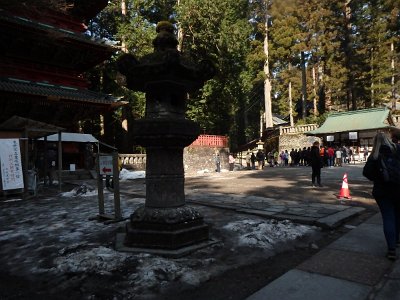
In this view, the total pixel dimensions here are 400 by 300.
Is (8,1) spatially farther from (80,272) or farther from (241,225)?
(241,225)

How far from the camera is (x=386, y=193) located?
4477 millimetres

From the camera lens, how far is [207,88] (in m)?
27.7

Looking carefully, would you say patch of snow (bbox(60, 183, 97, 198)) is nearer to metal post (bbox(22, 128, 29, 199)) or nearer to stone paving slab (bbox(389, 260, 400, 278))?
metal post (bbox(22, 128, 29, 199))

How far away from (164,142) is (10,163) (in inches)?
304

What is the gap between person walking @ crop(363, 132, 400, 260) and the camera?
440 centimetres

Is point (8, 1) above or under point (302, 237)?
above

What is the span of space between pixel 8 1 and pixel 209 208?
19.5 feet

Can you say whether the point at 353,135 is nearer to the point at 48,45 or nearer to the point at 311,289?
the point at 48,45

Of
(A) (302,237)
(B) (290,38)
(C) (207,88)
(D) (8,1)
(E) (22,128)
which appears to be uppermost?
(B) (290,38)

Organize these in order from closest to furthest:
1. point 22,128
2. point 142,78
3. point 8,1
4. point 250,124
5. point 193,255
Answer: point 193,255 → point 142,78 → point 8,1 → point 22,128 → point 250,124

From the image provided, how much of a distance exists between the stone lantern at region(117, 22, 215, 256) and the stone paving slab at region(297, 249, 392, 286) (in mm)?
1616

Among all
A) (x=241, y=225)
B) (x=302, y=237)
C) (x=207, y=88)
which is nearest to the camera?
(x=302, y=237)

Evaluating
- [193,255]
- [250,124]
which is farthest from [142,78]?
[250,124]

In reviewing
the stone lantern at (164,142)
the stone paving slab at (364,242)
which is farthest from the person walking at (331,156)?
the stone lantern at (164,142)
